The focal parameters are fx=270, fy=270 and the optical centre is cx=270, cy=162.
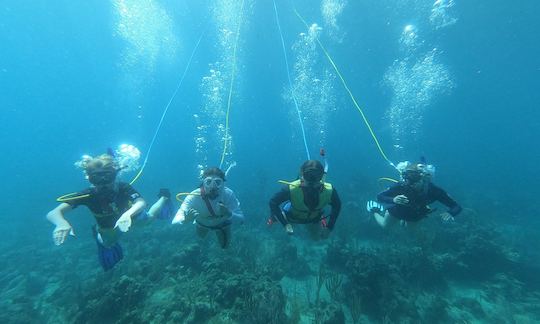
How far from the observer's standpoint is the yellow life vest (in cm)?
564

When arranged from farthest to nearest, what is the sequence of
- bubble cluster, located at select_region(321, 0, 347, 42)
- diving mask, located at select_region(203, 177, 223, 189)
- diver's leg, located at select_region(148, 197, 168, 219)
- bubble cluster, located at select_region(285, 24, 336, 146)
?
bubble cluster, located at select_region(285, 24, 336, 146) → bubble cluster, located at select_region(321, 0, 347, 42) → diver's leg, located at select_region(148, 197, 168, 219) → diving mask, located at select_region(203, 177, 223, 189)

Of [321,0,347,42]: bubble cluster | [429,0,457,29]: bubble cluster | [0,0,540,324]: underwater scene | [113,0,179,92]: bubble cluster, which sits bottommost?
[0,0,540,324]: underwater scene

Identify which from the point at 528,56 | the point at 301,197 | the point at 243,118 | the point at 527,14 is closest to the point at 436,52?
the point at 527,14

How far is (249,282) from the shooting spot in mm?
8141

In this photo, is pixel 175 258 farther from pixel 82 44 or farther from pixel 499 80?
pixel 82 44

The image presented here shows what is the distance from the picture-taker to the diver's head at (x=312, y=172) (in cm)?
511

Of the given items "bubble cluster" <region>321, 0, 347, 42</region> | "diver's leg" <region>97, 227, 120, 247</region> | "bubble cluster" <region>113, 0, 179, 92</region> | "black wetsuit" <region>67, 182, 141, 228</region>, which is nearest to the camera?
"black wetsuit" <region>67, 182, 141, 228</region>

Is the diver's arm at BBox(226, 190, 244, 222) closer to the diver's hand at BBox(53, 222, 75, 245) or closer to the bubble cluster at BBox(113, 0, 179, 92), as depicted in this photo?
the diver's hand at BBox(53, 222, 75, 245)

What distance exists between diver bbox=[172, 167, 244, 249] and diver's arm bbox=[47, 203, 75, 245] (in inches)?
64.1

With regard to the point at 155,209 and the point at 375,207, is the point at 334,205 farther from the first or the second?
the point at 155,209

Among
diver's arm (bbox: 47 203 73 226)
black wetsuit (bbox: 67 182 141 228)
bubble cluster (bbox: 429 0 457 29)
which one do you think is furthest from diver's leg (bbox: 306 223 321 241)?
bubble cluster (bbox: 429 0 457 29)

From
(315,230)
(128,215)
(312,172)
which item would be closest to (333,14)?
(315,230)

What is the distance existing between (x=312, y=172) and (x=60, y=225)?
14.4 ft

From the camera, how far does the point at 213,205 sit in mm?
5547
